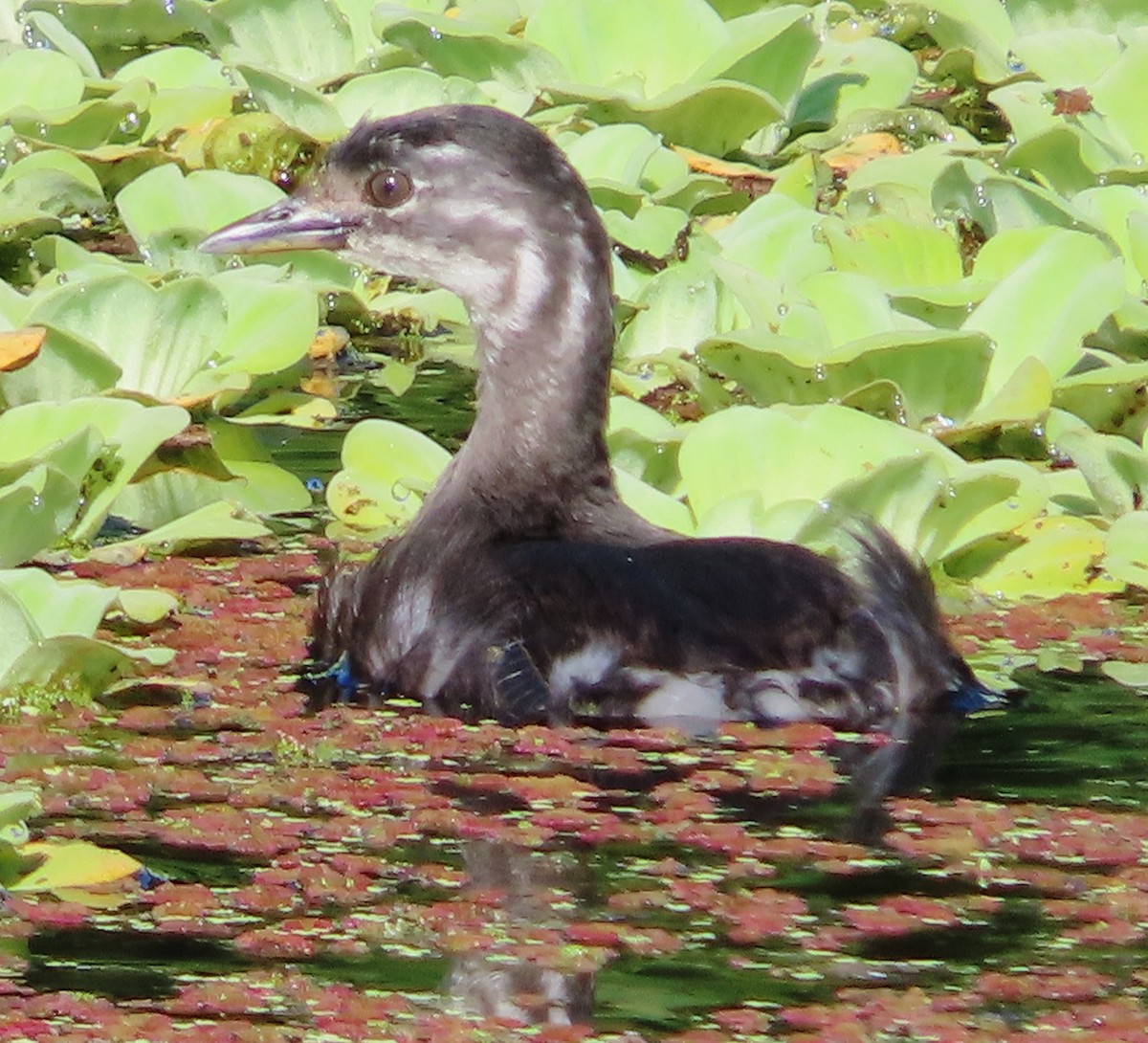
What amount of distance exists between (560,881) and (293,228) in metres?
1.93

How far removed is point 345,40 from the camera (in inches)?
308

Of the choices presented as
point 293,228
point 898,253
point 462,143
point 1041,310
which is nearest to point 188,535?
point 293,228

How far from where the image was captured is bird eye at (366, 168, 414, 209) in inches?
203

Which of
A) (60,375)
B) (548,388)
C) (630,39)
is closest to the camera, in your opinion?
(548,388)

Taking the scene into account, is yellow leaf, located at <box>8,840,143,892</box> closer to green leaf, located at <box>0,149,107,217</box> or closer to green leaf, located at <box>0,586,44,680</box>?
green leaf, located at <box>0,586,44,680</box>

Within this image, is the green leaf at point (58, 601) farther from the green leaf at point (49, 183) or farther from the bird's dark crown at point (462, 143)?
the green leaf at point (49, 183)

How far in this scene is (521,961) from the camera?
3.32 m

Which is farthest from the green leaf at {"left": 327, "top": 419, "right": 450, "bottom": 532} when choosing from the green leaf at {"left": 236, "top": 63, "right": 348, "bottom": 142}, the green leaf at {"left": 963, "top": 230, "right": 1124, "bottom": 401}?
the green leaf at {"left": 236, "top": 63, "right": 348, "bottom": 142}

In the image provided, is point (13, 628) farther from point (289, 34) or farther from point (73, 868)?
point (289, 34)

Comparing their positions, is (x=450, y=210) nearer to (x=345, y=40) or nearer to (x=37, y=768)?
(x=37, y=768)

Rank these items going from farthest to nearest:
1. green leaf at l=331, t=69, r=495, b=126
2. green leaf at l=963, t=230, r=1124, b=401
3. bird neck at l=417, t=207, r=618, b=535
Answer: green leaf at l=331, t=69, r=495, b=126 < green leaf at l=963, t=230, r=1124, b=401 < bird neck at l=417, t=207, r=618, b=535

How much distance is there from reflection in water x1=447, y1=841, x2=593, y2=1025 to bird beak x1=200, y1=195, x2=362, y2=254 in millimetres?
1743

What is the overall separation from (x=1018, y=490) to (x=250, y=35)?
341 cm

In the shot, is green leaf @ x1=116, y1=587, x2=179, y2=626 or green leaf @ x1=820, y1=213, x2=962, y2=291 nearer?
green leaf @ x1=116, y1=587, x2=179, y2=626
